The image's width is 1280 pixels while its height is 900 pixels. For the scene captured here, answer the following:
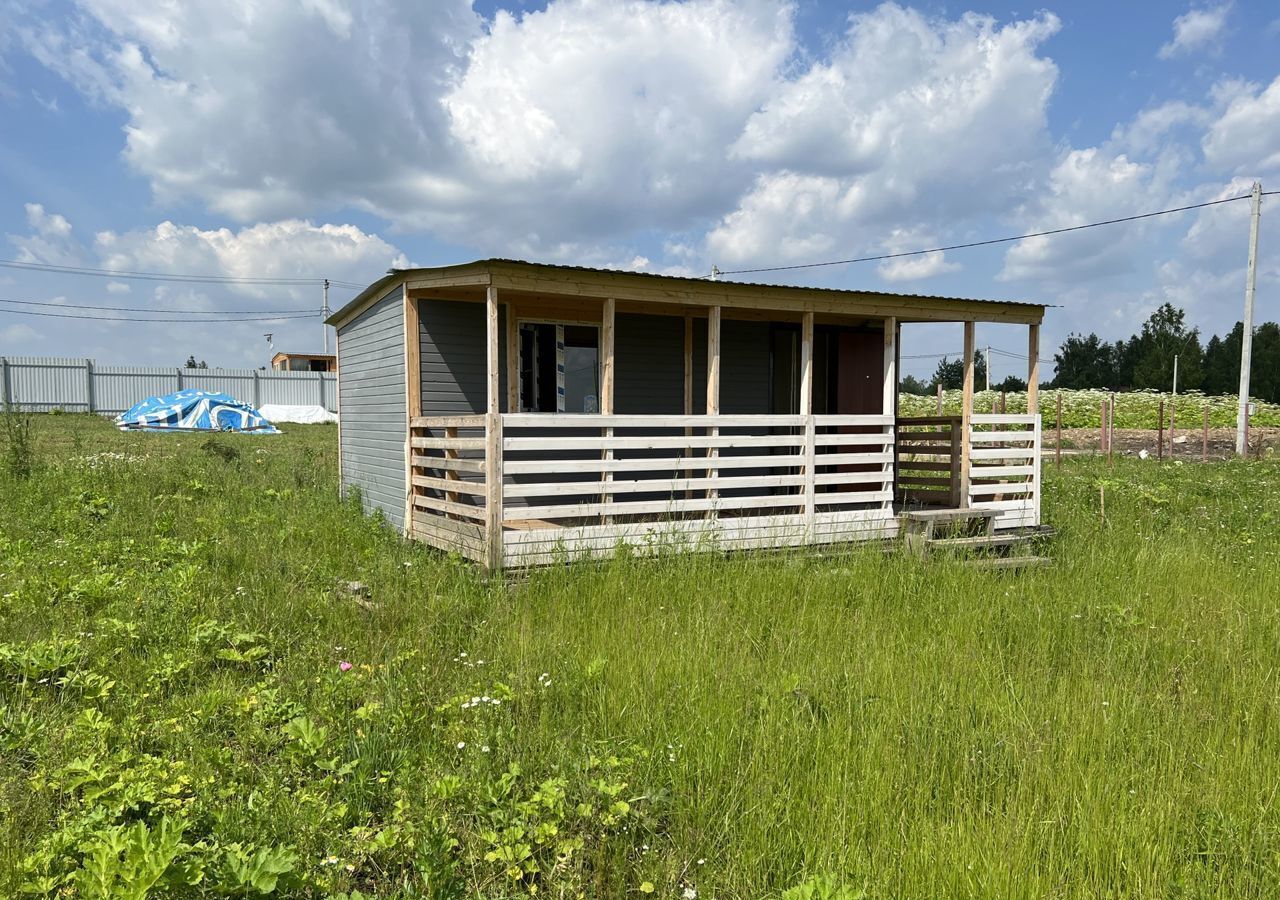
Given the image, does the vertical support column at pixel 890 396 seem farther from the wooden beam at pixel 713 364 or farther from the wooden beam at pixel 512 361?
the wooden beam at pixel 512 361

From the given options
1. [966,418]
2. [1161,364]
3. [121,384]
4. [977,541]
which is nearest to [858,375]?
[966,418]

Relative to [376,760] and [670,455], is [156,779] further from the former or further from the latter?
[670,455]

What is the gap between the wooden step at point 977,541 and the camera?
8375mm

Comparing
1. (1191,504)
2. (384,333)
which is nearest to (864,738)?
(384,333)

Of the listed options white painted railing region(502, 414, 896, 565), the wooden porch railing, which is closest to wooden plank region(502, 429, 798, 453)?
white painted railing region(502, 414, 896, 565)

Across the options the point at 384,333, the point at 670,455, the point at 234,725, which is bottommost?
the point at 234,725

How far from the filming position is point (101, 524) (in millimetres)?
8414

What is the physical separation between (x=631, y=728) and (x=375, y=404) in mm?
7549

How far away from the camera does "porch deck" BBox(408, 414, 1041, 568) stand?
7.06 meters

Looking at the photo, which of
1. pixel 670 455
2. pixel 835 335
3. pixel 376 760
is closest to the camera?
pixel 376 760

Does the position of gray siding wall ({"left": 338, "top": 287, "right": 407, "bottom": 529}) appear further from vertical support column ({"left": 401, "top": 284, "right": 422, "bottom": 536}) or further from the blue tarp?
the blue tarp

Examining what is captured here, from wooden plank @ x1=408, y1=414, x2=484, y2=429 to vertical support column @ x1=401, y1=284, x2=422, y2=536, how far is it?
10 centimetres

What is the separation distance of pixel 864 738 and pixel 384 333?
7885mm

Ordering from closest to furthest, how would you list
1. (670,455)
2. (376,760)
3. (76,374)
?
(376,760) < (670,455) < (76,374)
